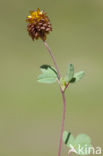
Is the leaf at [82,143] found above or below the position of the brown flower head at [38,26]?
below

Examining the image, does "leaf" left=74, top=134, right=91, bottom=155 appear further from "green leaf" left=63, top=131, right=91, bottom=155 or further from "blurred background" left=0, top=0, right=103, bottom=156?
"blurred background" left=0, top=0, right=103, bottom=156

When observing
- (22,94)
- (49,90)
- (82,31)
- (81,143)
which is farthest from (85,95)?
(81,143)

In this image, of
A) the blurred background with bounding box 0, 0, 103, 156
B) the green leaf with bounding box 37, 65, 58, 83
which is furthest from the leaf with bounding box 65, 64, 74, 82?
the blurred background with bounding box 0, 0, 103, 156

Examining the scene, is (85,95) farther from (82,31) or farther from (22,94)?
(82,31)

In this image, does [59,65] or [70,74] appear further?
[59,65]

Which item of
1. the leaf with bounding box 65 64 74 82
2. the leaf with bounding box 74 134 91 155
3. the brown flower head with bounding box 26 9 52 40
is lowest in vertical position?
the leaf with bounding box 74 134 91 155

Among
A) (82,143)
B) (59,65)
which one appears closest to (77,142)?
(82,143)

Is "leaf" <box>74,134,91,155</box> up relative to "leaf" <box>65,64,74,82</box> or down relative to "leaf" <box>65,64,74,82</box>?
down

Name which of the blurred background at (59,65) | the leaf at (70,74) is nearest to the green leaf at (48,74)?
the leaf at (70,74)

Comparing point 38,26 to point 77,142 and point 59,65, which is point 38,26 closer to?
point 77,142

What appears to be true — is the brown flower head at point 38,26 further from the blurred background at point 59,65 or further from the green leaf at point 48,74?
the blurred background at point 59,65
